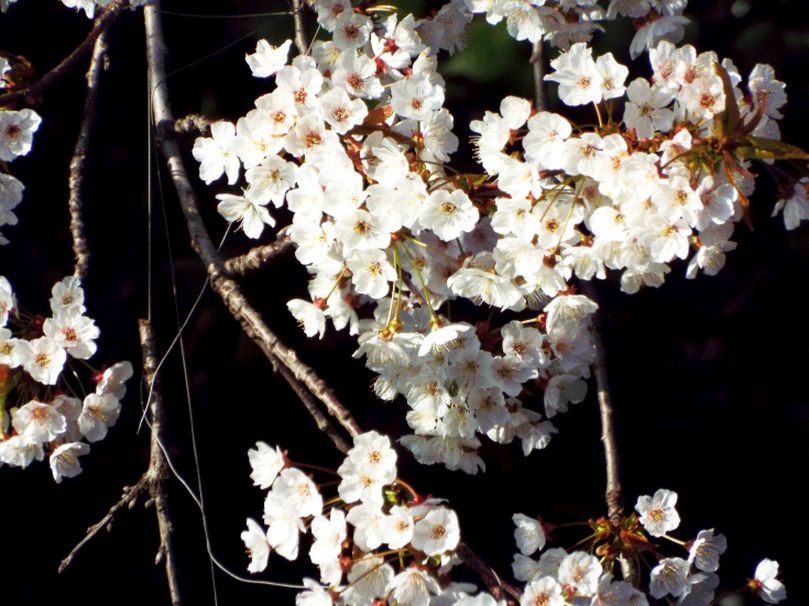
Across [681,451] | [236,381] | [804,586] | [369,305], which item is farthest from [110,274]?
[804,586]

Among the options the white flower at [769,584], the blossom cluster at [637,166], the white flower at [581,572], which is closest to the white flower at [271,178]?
the blossom cluster at [637,166]

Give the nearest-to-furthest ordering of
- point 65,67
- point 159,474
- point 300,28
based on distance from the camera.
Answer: point 159,474 → point 65,67 → point 300,28

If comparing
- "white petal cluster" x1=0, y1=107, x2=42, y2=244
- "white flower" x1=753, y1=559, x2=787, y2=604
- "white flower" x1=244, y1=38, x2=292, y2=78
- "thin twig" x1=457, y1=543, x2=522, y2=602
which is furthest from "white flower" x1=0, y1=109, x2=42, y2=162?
"white flower" x1=753, y1=559, x2=787, y2=604

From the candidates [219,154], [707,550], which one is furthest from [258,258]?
[707,550]

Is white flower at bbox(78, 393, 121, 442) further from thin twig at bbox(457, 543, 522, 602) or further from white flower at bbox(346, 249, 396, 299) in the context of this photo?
thin twig at bbox(457, 543, 522, 602)

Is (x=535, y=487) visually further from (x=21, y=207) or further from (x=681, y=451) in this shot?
(x=21, y=207)

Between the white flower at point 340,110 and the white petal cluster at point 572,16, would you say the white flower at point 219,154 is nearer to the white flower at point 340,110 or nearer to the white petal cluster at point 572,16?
the white flower at point 340,110

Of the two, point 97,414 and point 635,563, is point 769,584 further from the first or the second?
point 97,414
